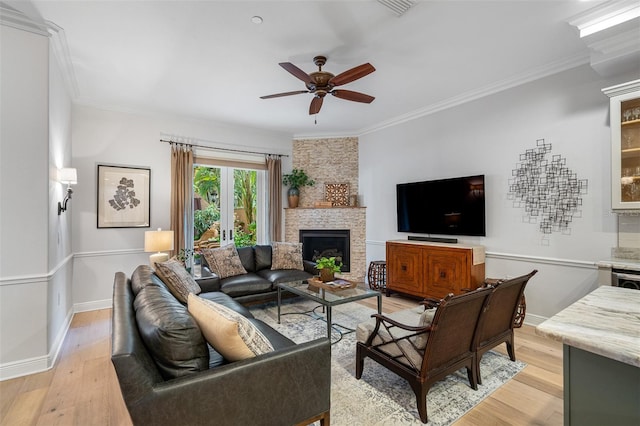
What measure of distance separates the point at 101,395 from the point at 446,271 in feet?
12.7

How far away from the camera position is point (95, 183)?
4.29 metres

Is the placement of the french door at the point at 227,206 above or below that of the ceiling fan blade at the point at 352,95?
below

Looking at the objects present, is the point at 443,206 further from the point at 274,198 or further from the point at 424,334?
the point at 274,198

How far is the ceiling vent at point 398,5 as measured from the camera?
89.0 inches

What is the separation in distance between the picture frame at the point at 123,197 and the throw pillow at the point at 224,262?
52.4 inches

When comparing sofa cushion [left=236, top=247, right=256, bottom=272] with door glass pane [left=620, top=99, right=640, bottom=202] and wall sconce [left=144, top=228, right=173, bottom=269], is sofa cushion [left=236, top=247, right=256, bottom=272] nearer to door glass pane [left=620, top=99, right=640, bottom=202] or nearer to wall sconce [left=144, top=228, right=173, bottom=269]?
wall sconce [left=144, top=228, right=173, bottom=269]

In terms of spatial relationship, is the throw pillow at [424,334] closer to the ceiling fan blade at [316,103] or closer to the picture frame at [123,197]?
the ceiling fan blade at [316,103]

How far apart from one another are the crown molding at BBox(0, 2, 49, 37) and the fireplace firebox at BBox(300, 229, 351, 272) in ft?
14.6

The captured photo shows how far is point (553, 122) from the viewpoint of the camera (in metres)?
3.40

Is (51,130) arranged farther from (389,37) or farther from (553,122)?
(553,122)

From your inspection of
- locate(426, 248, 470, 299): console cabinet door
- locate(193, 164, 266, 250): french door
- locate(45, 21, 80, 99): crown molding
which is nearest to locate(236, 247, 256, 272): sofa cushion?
locate(193, 164, 266, 250): french door

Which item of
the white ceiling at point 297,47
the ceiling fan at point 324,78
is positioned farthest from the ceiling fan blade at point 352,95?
the white ceiling at point 297,47

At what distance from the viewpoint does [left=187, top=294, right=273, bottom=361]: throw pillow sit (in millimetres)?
1447

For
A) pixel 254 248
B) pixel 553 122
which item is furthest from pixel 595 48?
pixel 254 248
